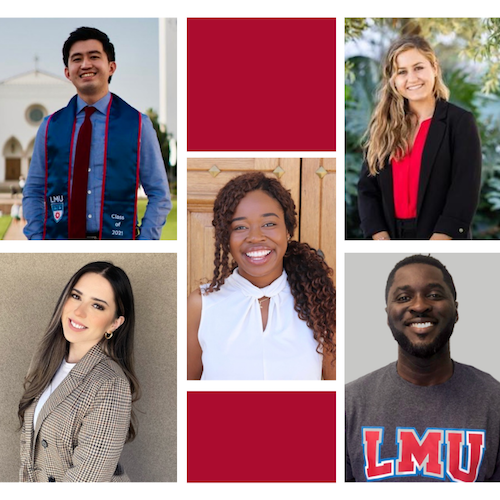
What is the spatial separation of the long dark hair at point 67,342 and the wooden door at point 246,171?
0.94 feet

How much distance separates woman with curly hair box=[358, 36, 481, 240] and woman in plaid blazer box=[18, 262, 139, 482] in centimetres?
116

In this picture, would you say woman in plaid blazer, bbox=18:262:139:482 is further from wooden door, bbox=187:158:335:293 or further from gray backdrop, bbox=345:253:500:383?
gray backdrop, bbox=345:253:500:383

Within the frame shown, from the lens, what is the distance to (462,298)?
317cm

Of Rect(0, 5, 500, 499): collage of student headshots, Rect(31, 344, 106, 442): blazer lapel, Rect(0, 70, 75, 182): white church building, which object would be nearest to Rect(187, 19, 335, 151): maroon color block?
→ Rect(0, 5, 500, 499): collage of student headshots

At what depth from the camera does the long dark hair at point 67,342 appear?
122 inches

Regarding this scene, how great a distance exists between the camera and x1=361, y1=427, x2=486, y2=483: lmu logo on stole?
3.13m

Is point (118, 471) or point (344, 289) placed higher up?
point (344, 289)

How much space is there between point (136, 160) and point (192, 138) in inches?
10.0

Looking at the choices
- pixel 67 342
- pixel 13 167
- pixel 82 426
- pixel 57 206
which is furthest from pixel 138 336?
pixel 13 167

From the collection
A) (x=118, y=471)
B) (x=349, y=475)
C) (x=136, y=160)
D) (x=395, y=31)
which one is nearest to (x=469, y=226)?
(x=395, y=31)

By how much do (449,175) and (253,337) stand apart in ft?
3.51

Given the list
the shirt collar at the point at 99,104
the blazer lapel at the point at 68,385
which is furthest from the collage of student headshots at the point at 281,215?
the blazer lapel at the point at 68,385

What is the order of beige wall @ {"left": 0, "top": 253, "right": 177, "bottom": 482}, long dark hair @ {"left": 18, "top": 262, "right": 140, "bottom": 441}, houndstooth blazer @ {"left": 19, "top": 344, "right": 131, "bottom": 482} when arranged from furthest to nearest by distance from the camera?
beige wall @ {"left": 0, "top": 253, "right": 177, "bottom": 482}, long dark hair @ {"left": 18, "top": 262, "right": 140, "bottom": 441}, houndstooth blazer @ {"left": 19, "top": 344, "right": 131, "bottom": 482}

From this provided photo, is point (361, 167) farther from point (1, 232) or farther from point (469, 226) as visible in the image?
point (1, 232)
